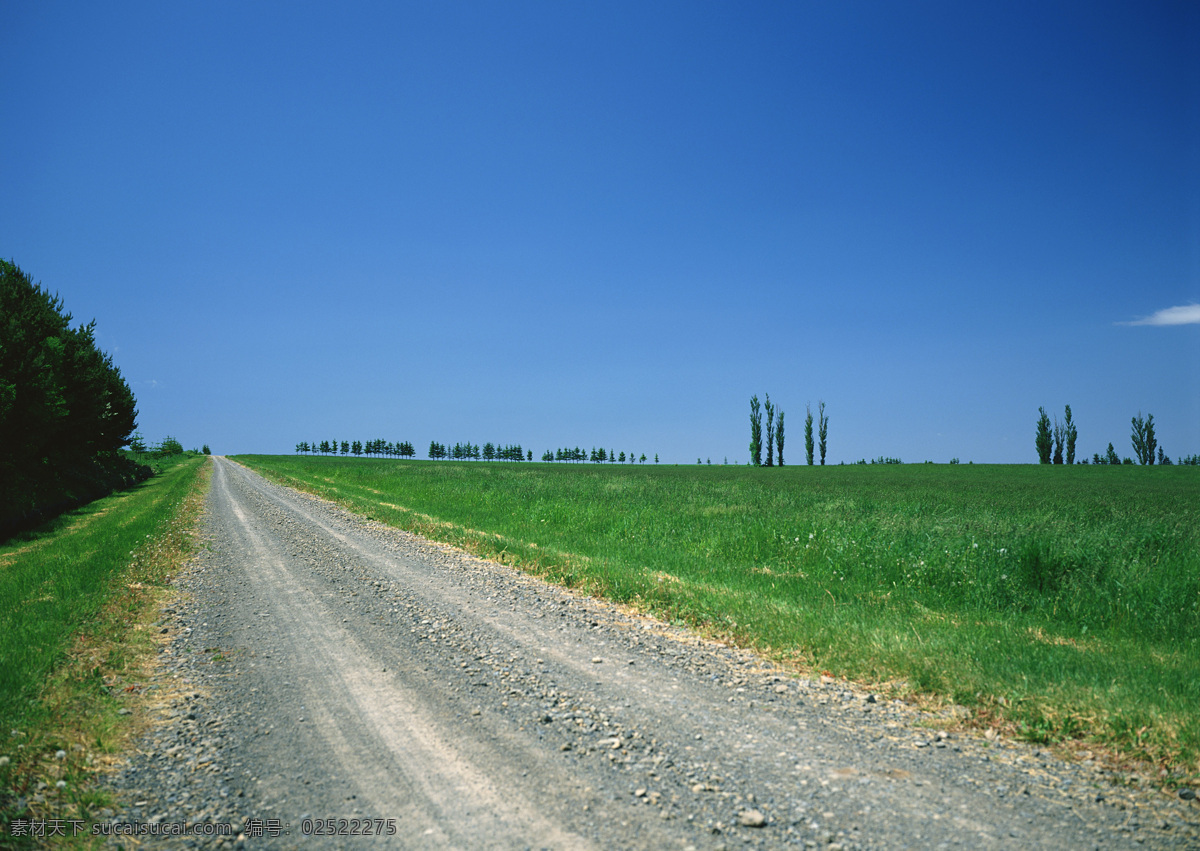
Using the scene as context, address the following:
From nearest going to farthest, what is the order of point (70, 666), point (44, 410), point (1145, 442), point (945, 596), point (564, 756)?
point (564, 756), point (70, 666), point (945, 596), point (44, 410), point (1145, 442)

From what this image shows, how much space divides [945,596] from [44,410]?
33.3 metres

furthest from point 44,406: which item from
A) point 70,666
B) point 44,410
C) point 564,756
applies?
point 564,756

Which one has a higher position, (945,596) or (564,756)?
(564,756)

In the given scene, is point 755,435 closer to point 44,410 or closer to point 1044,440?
point 1044,440

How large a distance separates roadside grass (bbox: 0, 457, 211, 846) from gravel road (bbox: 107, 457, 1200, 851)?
29 centimetres

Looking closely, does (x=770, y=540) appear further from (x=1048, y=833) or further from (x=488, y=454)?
(x=488, y=454)

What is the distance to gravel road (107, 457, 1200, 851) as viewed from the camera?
3.48 m

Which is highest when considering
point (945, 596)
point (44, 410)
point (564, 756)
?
point (44, 410)

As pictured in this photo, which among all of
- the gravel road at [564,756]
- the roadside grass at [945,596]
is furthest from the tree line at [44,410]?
the gravel road at [564,756]

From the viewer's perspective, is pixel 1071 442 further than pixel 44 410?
Yes

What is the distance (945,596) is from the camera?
31.5 ft

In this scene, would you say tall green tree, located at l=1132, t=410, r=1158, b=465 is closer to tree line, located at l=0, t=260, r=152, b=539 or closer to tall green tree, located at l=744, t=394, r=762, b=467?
tall green tree, located at l=744, t=394, r=762, b=467

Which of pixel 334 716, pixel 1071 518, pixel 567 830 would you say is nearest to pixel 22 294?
pixel 334 716

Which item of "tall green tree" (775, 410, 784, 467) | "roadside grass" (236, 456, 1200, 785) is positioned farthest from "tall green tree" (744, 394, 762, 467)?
"roadside grass" (236, 456, 1200, 785)
